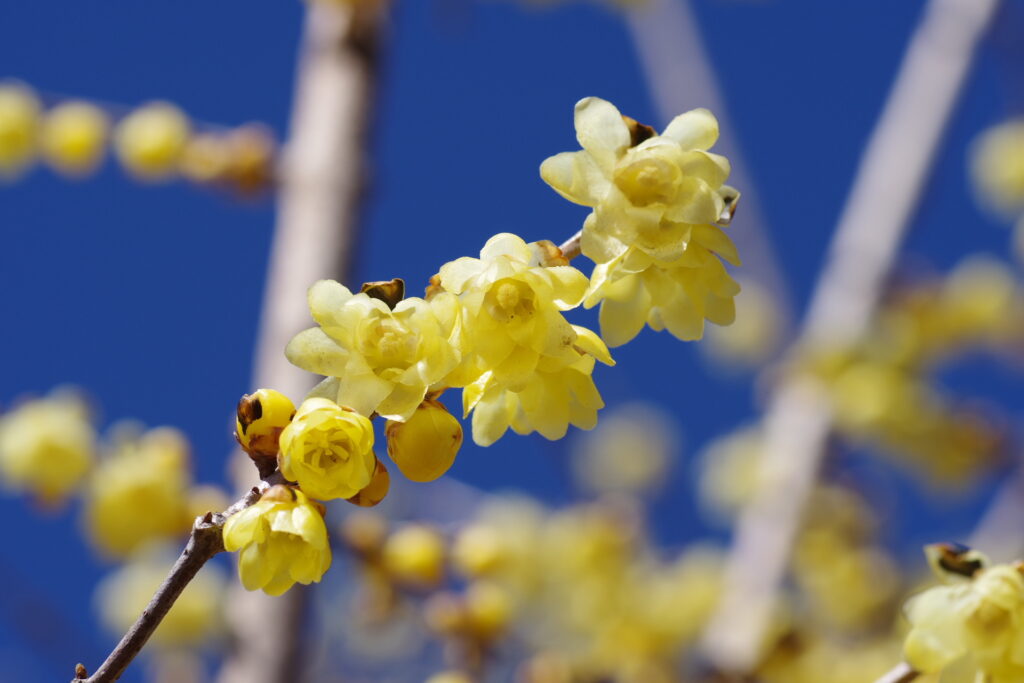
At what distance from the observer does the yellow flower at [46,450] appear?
6.18 ft

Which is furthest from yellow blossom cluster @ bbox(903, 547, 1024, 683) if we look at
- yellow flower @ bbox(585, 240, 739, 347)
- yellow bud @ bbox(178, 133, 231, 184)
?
yellow bud @ bbox(178, 133, 231, 184)

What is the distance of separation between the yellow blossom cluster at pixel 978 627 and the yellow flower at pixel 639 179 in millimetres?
380

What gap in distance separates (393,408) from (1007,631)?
0.52 m

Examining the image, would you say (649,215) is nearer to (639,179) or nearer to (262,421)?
(639,179)

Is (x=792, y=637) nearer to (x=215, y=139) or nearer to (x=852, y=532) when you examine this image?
(x=852, y=532)

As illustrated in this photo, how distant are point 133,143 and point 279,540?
5.82 ft

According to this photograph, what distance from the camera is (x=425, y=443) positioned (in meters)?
0.70

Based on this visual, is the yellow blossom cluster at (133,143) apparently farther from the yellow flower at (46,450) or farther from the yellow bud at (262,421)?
the yellow bud at (262,421)

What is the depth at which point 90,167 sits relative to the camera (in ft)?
7.59

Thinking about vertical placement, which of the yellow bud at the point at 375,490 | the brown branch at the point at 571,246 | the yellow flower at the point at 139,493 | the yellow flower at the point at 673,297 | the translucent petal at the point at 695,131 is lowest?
the yellow bud at the point at 375,490

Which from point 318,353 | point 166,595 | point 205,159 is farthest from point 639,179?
point 205,159

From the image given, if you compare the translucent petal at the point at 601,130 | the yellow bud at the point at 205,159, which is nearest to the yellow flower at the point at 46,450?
the yellow bud at the point at 205,159

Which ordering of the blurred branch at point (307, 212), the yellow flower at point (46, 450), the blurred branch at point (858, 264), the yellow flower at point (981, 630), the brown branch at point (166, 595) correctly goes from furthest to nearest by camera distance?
the blurred branch at point (858, 264), the yellow flower at point (46, 450), the blurred branch at point (307, 212), the yellow flower at point (981, 630), the brown branch at point (166, 595)

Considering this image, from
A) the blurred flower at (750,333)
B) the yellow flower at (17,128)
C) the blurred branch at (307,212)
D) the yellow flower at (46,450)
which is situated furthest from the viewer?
the blurred flower at (750,333)
